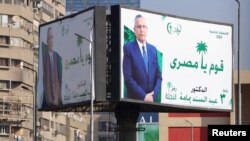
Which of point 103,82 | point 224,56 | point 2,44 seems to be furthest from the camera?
point 2,44

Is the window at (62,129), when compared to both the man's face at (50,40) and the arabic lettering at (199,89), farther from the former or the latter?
the arabic lettering at (199,89)

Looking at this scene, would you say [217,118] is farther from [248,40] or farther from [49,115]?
[248,40]

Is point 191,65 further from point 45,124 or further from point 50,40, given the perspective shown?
point 45,124

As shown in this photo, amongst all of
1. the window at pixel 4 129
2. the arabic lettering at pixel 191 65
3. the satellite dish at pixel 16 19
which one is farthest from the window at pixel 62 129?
the arabic lettering at pixel 191 65

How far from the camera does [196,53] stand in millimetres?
54094

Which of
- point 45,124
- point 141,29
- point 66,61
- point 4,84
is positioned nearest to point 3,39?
point 4,84

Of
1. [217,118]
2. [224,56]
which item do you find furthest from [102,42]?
[217,118]

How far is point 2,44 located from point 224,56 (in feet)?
199

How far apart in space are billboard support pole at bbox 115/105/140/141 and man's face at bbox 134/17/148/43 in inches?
156

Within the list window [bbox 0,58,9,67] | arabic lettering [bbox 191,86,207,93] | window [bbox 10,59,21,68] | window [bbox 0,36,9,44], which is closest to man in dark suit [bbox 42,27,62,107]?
arabic lettering [bbox 191,86,207,93]

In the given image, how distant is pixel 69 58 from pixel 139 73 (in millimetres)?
4313

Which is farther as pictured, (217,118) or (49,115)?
(49,115)

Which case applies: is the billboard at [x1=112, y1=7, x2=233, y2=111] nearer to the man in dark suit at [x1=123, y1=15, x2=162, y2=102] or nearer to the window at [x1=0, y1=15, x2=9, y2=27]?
the man in dark suit at [x1=123, y1=15, x2=162, y2=102]

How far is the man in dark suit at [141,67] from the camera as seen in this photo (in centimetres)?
4981
